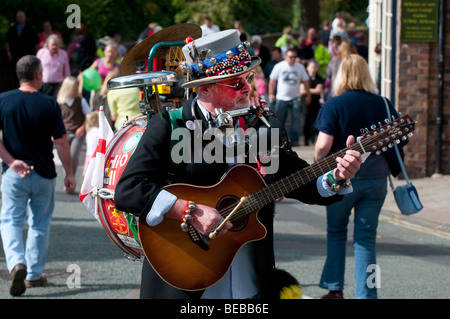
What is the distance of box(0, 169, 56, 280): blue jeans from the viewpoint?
7.21 metres

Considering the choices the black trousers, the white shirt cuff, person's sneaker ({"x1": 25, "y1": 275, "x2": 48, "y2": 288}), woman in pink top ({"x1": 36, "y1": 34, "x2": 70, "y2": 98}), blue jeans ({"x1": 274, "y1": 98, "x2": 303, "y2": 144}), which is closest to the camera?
the white shirt cuff

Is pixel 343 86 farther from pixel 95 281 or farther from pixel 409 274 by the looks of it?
pixel 95 281

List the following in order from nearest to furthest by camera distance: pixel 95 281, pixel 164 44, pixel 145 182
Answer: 1. pixel 145 182
2. pixel 164 44
3. pixel 95 281

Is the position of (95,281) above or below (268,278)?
below

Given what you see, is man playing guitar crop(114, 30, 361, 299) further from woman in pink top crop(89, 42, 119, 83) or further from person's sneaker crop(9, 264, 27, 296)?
woman in pink top crop(89, 42, 119, 83)

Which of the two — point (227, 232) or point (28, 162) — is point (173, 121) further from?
point (28, 162)

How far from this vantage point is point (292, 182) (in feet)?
13.5

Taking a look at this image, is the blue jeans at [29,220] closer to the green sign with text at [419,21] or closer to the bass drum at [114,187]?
the bass drum at [114,187]

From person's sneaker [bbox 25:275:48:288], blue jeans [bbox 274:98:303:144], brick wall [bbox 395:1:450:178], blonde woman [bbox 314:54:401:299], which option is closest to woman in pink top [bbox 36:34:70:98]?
blue jeans [bbox 274:98:303:144]

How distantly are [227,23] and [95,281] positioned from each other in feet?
82.7

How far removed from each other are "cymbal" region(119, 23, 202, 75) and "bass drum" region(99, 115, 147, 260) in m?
0.41

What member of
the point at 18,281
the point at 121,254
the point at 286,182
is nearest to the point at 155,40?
the point at 286,182

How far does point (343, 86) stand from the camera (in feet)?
21.6
